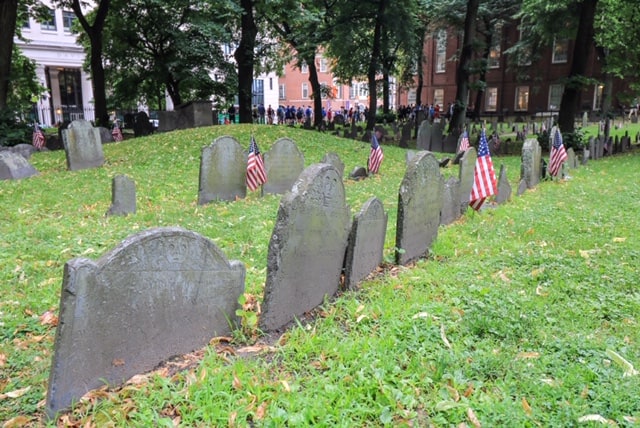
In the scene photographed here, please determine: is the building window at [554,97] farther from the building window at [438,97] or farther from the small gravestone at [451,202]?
the small gravestone at [451,202]

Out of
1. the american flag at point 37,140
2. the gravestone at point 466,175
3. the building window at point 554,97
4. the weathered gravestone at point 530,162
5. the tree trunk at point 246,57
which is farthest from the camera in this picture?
the building window at point 554,97

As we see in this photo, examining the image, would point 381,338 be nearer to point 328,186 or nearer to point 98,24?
point 328,186

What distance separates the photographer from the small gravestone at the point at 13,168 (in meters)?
11.8

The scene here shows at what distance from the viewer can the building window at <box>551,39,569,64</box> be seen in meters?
39.0

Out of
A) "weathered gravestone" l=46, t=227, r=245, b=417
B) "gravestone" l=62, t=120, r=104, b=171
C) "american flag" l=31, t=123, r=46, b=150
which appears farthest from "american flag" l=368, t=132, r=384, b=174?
"american flag" l=31, t=123, r=46, b=150

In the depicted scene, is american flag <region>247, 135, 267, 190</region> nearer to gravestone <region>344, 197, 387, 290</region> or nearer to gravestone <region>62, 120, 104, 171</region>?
gravestone <region>344, 197, 387, 290</region>

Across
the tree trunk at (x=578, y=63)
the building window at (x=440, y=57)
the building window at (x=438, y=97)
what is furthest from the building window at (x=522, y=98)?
the tree trunk at (x=578, y=63)

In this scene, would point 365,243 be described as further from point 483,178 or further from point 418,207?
point 483,178

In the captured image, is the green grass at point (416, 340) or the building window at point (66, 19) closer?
the green grass at point (416, 340)

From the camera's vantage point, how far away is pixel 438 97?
1880 inches

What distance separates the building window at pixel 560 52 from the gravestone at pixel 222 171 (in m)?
37.5

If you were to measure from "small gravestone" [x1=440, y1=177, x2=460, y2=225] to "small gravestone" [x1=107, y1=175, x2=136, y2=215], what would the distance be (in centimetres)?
517

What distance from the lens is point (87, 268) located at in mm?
2826

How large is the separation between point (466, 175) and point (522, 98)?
3792 centimetres
